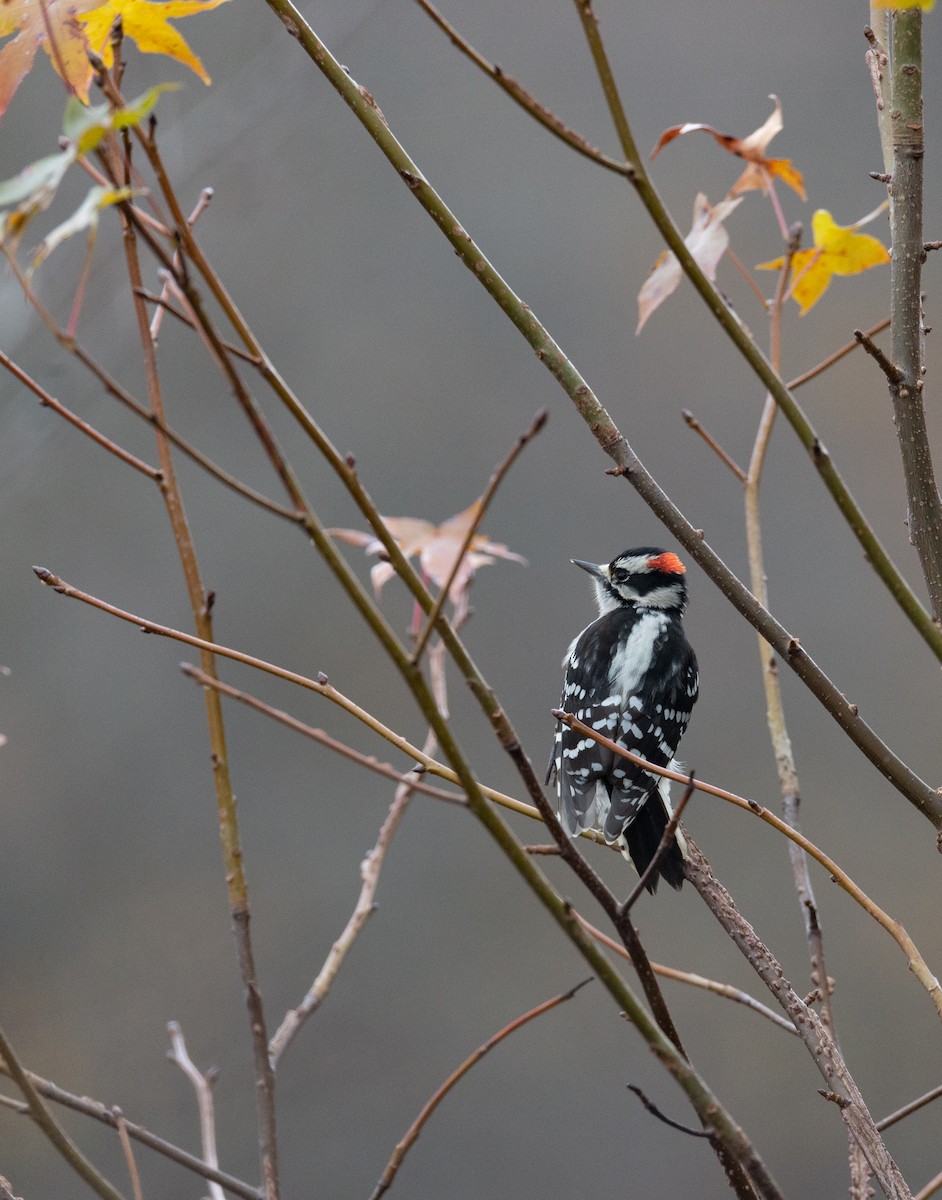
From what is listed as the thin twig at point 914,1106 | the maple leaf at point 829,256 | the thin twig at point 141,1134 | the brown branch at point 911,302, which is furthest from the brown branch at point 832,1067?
the maple leaf at point 829,256

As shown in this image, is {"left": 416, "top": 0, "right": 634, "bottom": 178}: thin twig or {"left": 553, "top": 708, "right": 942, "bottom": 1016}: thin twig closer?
{"left": 416, "top": 0, "right": 634, "bottom": 178}: thin twig

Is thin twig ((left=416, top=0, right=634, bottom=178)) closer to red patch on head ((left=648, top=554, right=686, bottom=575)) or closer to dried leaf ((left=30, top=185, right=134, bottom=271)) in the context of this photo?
dried leaf ((left=30, top=185, right=134, bottom=271))

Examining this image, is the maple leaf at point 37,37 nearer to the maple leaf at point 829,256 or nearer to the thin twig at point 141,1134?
the maple leaf at point 829,256

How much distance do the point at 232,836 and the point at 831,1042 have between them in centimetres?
52

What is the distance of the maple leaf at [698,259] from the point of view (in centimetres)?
101

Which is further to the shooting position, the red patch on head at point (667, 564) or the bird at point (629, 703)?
the red patch on head at point (667, 564)

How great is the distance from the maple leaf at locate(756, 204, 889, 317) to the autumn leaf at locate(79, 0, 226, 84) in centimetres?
49

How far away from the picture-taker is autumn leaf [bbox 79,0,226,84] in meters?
0.87

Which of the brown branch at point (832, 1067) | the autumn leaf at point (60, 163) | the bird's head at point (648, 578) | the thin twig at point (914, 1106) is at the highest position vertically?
the autumn leaf at point (60, 163)

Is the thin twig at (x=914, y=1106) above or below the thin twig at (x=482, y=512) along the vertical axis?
below

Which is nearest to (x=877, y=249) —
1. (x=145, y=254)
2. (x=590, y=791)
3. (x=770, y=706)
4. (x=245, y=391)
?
(x=770, y=706)

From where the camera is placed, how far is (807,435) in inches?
28.6

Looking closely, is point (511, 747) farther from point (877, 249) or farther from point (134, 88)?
point (134, 88)

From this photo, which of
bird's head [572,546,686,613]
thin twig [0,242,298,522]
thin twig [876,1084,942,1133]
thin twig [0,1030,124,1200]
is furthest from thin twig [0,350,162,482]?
bird's head [572,546,686,613]
